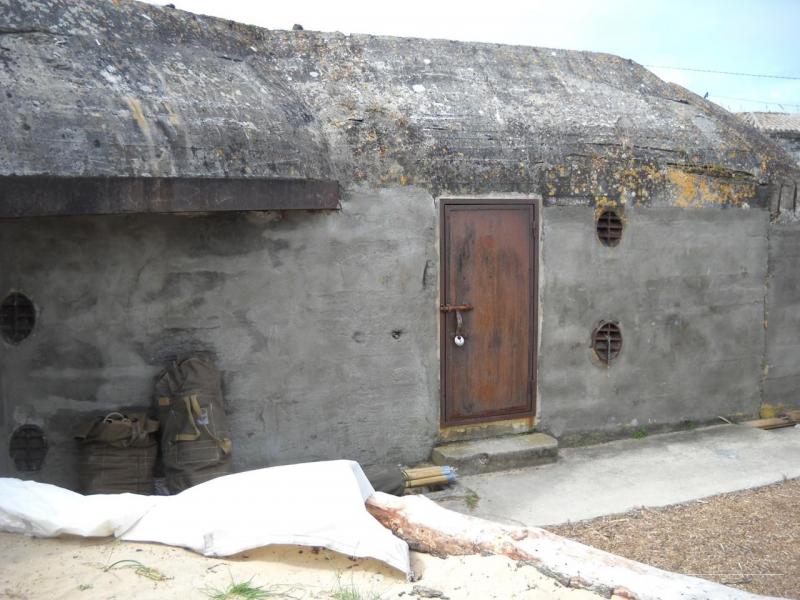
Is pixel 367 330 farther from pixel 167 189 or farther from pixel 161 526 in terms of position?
pixel 161 526

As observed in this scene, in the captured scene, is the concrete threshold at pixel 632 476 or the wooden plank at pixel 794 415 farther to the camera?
the wooden plank at pixel 794 415

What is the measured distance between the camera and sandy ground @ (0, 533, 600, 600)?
3.37 m

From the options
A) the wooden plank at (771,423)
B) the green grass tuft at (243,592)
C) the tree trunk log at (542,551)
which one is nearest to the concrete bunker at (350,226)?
the wooden plank at (771,423)

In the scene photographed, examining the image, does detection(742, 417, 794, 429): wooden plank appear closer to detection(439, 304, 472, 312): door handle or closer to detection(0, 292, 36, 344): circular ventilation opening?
detection(439, 304, 472, 312): door handle

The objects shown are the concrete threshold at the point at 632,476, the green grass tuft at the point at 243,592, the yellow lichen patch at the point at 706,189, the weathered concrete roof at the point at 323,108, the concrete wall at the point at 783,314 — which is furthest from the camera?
the concrete wall at the point at 783,314

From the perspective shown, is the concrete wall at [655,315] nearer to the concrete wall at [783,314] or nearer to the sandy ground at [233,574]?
the concrete wall at [783,314]

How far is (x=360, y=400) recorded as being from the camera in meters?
6.06

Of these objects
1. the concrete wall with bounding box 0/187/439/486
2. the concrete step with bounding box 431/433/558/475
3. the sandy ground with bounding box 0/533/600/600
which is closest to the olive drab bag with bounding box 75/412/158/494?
the concrete wall with bounding box 0/187/439/486

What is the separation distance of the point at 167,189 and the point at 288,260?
3.95ft

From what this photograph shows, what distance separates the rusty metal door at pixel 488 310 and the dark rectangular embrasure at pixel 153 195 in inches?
45.9

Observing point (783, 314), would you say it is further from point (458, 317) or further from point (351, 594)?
point (351, 594)

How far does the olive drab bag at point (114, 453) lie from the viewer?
5.10 meters

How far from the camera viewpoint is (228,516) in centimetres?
373

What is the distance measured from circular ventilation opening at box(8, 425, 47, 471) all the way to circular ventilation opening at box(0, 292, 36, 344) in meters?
0.57
